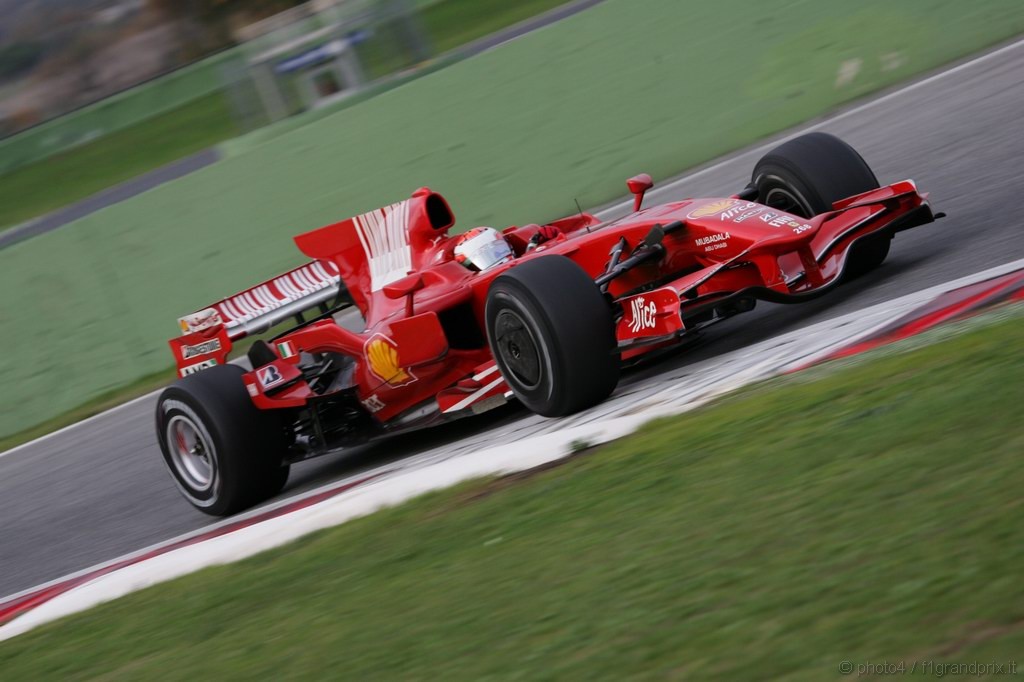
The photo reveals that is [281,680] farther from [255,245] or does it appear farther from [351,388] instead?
[255,245]

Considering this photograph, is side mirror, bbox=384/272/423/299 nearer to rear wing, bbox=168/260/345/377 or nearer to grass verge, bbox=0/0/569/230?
rear wing, bbox=168/260/345/377

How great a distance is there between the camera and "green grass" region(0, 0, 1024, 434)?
11.1m

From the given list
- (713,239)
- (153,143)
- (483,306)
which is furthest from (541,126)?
(153,143)

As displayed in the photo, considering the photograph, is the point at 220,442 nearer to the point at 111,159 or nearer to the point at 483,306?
the point at 483,306

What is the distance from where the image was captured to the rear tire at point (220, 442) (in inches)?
269

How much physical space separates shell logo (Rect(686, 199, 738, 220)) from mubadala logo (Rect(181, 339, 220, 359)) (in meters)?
2.93

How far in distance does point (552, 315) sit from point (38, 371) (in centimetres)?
672

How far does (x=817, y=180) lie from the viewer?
254 inches

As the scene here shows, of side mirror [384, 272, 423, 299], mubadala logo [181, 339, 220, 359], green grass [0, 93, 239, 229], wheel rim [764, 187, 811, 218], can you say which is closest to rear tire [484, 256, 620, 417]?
side mirror [384, 272, 423, 299]

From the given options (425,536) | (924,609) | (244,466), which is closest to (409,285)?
(244,466)

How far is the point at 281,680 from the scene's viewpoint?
148 inches

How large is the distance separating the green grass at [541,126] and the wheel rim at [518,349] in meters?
5.63

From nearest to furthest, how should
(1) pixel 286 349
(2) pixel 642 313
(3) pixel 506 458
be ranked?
(3) pixel 506 458 < (2) pixel 642 313 < (1) pixel 286 349

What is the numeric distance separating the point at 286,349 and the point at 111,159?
13.6 metres
